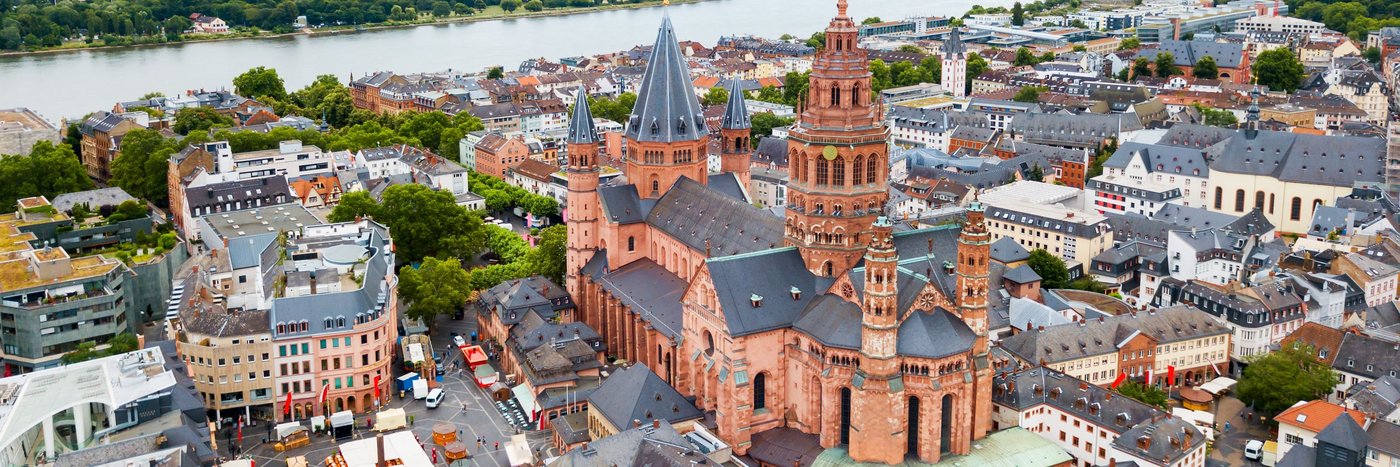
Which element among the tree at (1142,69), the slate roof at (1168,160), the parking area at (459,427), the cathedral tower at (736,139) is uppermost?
the cathedral tower at (736,139)

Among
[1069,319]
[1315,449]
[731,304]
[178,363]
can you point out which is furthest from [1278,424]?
[178,363]

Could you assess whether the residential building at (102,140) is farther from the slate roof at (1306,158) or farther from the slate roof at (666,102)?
the slate roof at (1306,158)

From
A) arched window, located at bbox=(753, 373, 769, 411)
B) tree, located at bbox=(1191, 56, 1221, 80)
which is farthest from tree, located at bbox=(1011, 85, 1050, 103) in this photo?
arched window, located at bbox=(753, 373, 769, 411)

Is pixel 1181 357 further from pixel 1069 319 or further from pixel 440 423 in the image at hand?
pixel 440 423

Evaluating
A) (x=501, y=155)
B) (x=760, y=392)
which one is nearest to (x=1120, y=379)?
(x=760, y=392)

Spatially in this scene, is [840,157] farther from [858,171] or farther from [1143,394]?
[1143,394]

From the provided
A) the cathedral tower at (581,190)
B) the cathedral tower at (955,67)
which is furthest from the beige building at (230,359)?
the cathedral tower at (955,67)
